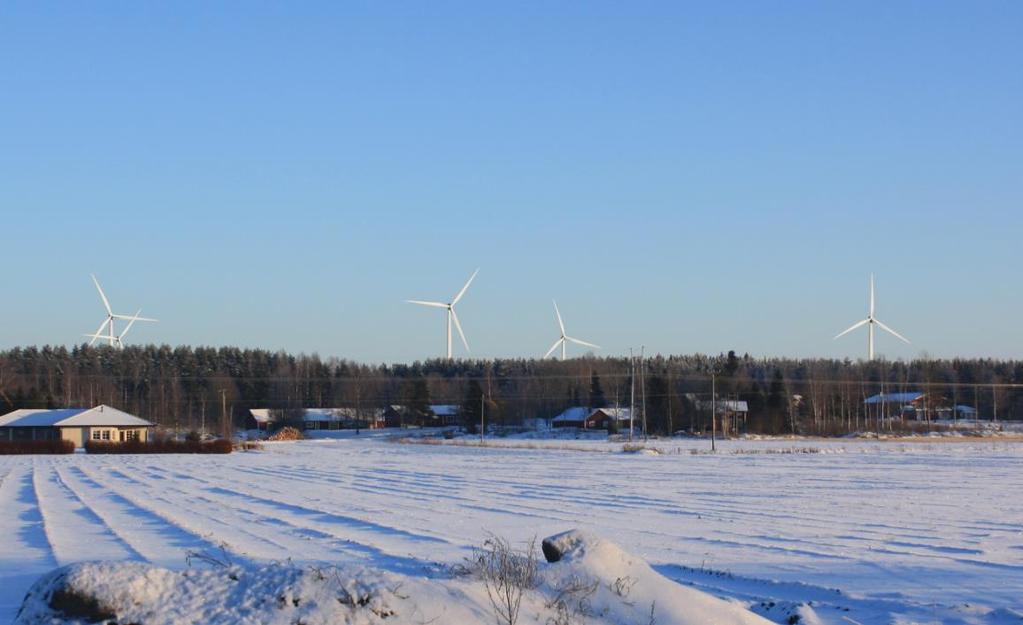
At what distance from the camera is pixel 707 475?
3662 cm

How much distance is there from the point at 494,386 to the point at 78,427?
77094mm

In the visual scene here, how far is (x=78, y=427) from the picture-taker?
93.1 meters

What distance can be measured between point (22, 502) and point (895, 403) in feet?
412

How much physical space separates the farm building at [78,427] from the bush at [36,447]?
1673 cm

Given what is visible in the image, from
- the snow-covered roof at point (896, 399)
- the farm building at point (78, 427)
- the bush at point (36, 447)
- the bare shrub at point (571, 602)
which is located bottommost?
the bush at point (36, 447)

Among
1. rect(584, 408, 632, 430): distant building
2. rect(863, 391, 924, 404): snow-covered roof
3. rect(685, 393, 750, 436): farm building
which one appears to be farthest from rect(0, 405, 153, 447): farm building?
rect(863, 391, 924, 404): snow-covered roof

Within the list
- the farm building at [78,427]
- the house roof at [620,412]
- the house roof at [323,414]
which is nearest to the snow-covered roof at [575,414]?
the house roof at [620,412]

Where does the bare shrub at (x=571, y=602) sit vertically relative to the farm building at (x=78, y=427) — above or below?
above

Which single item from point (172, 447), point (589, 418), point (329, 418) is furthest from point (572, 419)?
point (172, 447)

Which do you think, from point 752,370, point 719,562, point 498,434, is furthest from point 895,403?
point 719,562

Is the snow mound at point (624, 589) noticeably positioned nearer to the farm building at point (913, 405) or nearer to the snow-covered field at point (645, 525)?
the snow-covered field at point (645, 525)

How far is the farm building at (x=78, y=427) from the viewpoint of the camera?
92.9 meters

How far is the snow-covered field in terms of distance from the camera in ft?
41.4

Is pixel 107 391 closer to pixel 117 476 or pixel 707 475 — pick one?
pixel 117 476
